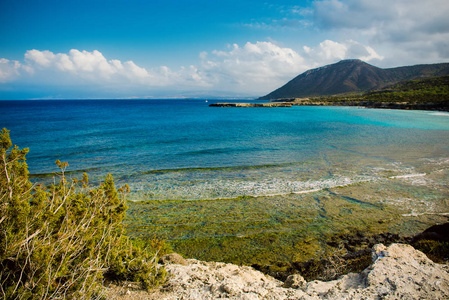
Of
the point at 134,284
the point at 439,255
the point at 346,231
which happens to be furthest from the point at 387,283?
the point at 134,284

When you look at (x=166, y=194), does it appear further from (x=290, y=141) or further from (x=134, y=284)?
(x=290, y=141)

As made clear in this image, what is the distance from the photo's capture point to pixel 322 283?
6188 millimetres

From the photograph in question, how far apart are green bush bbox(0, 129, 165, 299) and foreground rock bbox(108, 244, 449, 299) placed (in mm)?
736

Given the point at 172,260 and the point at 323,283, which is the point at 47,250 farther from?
the point at 323,283

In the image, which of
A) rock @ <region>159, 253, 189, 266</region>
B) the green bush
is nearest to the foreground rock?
rock @ <region>159, 253, 189, 266</region>

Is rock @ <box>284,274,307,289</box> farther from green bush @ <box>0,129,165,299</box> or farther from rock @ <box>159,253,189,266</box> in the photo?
green bush @ <box>0,129,165,299</box>

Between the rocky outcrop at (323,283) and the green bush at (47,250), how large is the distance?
2.61 ft

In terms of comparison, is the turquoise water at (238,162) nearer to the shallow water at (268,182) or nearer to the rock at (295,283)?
the shallow water at (268,182)

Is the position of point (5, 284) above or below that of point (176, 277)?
above

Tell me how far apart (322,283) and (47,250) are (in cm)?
611

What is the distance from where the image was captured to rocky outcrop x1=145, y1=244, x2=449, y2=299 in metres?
5.39

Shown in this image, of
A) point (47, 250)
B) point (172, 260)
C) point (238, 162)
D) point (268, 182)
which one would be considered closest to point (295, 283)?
point (172, 260)

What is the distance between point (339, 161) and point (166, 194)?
15.1 m

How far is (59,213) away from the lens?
5238 millimetres
